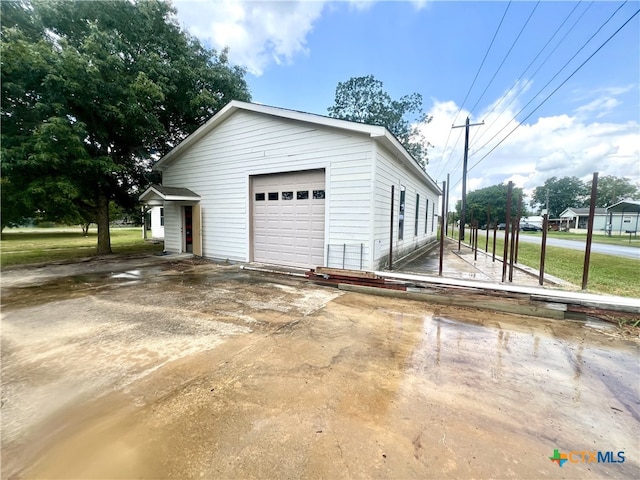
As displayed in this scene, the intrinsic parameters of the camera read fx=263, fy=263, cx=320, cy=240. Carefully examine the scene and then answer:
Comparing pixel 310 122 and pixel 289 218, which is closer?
pixel 310 122

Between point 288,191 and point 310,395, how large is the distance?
261 inches

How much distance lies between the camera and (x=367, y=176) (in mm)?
6711

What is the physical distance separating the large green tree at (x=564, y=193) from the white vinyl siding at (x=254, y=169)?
85.7 meters

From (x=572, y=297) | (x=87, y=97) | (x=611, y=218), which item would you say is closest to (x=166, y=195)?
(x=87, y=97)

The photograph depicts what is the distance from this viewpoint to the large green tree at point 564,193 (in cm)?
7131

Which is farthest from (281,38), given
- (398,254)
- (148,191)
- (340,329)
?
(340,329)

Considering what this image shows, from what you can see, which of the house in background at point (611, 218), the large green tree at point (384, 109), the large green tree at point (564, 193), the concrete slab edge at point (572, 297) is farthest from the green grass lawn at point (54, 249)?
the large green tree at point (564, 193)

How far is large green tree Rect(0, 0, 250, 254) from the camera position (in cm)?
790

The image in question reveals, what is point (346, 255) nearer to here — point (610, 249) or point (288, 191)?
point (288, 191)

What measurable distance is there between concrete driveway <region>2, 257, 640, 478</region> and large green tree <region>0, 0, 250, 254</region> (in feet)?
20.7

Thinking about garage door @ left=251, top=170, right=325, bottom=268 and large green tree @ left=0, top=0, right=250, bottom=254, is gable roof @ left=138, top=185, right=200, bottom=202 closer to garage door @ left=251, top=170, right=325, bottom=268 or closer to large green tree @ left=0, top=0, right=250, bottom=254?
large green tree @ left=0, top=0, right=250, bottom=254

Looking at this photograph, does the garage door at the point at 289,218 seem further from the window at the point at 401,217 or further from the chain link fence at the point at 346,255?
the window at the point at 401,217

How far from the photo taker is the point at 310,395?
2.38m

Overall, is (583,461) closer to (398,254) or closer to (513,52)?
(398,254)
